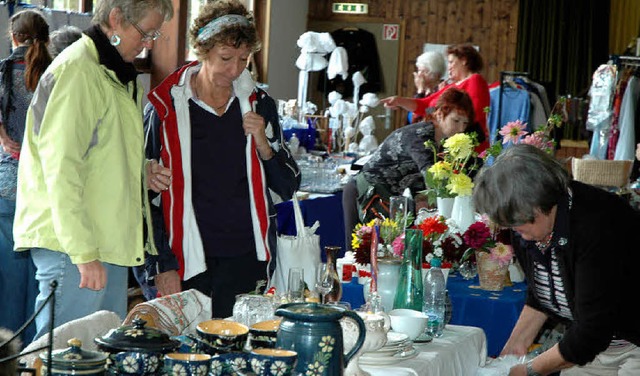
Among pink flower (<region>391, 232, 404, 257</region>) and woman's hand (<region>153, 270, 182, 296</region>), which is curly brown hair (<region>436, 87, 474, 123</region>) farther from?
woman's hand (<region>153, 270, 182, 296</region>)

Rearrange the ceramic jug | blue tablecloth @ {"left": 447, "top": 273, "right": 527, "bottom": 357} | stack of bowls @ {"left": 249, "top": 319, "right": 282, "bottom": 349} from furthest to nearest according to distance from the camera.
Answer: blue tablecloth @ {"left": 447, "top": 273, "right": 527, "bottom": 357} → stack of bowls @ {"left": 249, "top": 319, "right": 282, "bottom": 349} → the ceramic jug

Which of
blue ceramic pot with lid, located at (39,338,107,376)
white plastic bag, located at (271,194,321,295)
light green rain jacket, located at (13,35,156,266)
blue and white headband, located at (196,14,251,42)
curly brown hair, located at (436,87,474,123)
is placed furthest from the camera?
curly brown hair, located at (436,87,474,123)

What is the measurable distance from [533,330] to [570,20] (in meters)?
8.86

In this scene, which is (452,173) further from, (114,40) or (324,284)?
(114,40)

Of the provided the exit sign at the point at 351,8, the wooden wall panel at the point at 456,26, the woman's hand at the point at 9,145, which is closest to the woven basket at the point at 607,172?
the wooden wall panel at the point at 456,26

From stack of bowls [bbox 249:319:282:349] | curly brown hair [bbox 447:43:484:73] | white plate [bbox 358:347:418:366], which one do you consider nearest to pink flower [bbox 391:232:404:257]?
white plate [bbox 358:347:418:366]

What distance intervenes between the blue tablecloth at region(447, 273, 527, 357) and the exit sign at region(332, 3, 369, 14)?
8.11 meters

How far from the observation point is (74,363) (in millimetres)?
1478

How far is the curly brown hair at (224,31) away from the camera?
2781mm

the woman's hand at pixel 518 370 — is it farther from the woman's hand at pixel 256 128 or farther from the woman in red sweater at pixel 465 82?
the woman in red sweater at pixel 465 82

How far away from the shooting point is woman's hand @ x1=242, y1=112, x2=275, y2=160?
2840 mm

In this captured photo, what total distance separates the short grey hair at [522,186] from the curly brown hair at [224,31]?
913mm

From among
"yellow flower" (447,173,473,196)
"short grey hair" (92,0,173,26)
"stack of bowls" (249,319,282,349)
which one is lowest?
"stack of bowls" (249,319,282,349)

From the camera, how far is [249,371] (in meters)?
1.62
